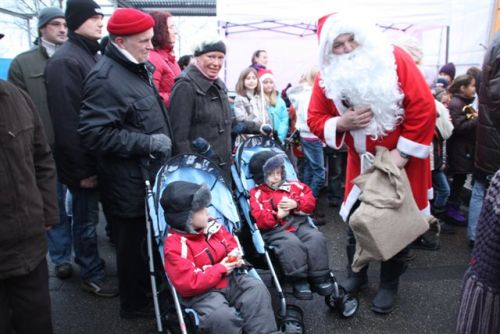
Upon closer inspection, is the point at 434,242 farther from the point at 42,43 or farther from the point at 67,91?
the point at 42,43

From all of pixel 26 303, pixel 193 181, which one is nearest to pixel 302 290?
pixel 193 181

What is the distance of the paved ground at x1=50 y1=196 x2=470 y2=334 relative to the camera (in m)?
3.00

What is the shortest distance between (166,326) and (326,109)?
1.85 metres

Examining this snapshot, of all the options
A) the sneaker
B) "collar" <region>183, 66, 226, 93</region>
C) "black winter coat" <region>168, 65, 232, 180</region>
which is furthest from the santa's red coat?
the sneaker

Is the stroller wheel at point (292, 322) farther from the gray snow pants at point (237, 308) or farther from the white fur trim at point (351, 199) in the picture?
the white fur trim at point (351, 199)

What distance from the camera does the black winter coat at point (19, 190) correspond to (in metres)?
1.94

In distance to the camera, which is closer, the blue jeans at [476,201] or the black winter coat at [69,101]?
the black winter coat at [69,101]

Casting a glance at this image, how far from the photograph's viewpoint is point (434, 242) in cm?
439

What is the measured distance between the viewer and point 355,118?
282 cm

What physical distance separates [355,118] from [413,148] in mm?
419

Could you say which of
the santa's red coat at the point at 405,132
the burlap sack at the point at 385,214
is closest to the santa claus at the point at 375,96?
the santa's red coat at the point at 405,132

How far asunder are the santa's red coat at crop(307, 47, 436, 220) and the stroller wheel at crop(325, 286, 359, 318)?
22.2 inches

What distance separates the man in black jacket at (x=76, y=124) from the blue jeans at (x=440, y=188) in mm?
3519

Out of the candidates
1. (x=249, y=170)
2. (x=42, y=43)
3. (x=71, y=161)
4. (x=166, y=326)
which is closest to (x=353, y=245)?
(x=249, y=170)
